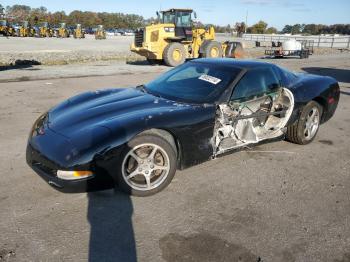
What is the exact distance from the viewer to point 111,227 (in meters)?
3.04

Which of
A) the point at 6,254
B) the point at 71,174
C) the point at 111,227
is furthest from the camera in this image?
the point at 71,174

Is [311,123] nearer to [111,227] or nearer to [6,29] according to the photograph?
[111,227]

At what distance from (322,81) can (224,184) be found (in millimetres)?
2857

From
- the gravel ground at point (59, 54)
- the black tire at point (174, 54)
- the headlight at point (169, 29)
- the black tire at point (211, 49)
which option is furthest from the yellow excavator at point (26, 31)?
the black tire at point (211, 49)

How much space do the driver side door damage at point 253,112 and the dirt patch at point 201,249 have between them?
1387 mm

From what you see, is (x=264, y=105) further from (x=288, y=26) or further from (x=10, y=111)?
(x=288, y=26)

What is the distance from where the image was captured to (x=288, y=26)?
437 ft

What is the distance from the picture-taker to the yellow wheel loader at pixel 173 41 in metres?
16.5

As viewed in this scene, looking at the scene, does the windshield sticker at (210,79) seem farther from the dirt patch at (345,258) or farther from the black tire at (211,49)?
the black tire at (211,49)

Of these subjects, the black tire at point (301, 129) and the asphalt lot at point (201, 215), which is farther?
the black tire at point (301, 129)

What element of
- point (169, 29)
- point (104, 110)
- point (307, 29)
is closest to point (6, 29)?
point (169, 29)

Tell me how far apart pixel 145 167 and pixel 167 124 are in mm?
501

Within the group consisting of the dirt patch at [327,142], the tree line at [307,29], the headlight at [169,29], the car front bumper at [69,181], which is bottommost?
the dirt patch at [327,142]

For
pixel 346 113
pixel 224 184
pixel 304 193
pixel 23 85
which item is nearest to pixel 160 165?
pixel 224 184
